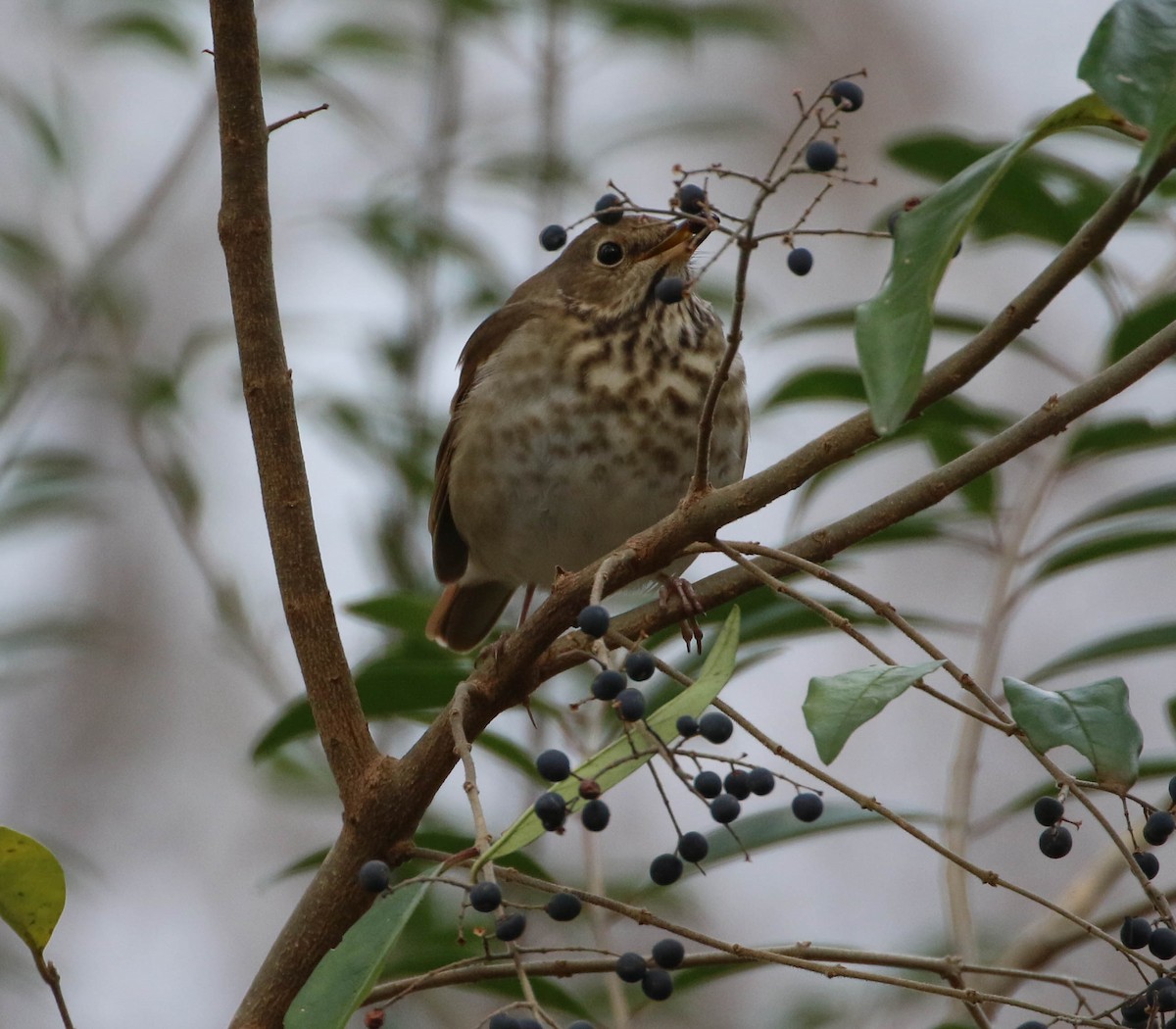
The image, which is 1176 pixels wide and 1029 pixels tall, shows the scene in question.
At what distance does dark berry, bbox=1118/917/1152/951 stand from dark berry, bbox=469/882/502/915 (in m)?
0.54

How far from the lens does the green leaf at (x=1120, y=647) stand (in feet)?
7.41

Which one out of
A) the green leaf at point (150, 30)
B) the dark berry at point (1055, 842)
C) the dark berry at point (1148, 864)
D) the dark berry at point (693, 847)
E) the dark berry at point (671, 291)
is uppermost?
the green leaf at point (150, 30)

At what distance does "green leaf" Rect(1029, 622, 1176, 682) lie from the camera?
7.41 feet

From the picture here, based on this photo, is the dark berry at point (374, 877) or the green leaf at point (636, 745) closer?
the green leaf at point (636, 745)

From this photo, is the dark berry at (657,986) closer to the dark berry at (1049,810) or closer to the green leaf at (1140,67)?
the dark berry at (1049,810)

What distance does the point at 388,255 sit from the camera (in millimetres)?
3867

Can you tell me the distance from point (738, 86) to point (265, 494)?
6393 mm

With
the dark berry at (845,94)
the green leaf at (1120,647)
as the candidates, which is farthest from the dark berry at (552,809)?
the green leaf at (1120,647)

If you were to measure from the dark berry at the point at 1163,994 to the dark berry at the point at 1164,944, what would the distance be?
0.03 meters

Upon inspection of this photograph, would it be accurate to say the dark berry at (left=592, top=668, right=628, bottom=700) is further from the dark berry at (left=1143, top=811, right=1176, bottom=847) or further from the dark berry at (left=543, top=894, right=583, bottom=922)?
the dark berry at (left=1143, top=811, right=1176, bottom=847)

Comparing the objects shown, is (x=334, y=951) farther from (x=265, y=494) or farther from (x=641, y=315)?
(x=641, y=315)

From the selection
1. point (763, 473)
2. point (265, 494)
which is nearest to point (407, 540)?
point (265, 494)

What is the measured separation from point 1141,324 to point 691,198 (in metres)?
1.02

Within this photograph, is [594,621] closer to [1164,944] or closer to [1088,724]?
[1088,724]
